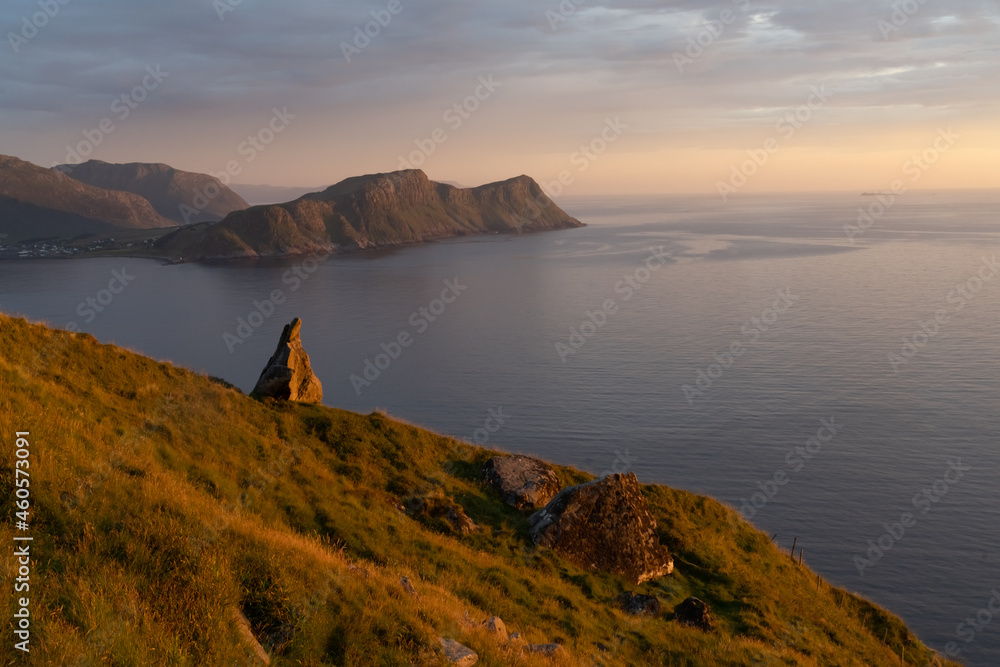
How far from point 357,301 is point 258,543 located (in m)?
149

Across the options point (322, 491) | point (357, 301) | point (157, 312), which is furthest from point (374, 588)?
point (157, 312)

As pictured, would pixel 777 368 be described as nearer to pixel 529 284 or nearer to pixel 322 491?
pixel 322 491

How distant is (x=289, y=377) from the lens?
28.9 metres
